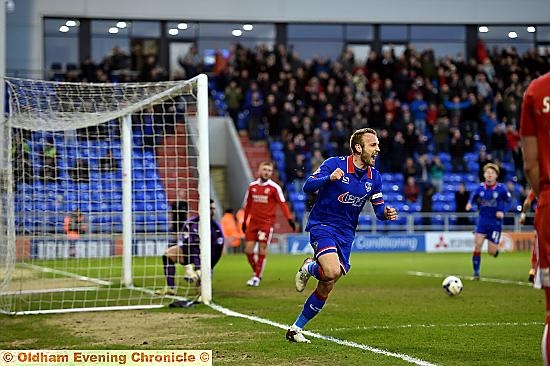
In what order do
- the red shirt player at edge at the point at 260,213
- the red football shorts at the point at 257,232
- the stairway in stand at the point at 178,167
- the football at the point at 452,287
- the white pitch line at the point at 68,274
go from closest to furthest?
1. the football at the point at 452,287
2. the stairway in stand at the point at 178,167
3. the red shirt player at edge at the point at 260,213
4. the red football shorts at the point at 257,232
5. the white pitch line at the point at 68,274

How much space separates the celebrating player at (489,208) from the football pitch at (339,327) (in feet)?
4.57

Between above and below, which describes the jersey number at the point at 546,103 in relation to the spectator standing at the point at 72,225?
above

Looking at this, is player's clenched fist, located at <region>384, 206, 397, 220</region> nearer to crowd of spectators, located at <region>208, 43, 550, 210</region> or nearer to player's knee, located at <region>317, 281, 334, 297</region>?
player's knee, located at <region>317, 281, 334, 297</region>

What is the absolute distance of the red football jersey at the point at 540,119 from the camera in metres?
5.54

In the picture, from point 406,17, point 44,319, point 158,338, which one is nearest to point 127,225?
point 44,319

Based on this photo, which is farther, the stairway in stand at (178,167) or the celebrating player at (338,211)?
the stairway in stand at (178,167)

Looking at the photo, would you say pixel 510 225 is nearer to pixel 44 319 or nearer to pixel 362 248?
pixel 362 248

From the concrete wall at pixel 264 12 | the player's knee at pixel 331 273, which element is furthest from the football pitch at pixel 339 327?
the concrete wall at pixel 264 12

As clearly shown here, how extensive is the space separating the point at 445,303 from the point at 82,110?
713 cm

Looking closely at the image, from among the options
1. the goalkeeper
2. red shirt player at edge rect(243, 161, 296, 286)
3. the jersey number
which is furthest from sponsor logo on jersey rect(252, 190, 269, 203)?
the jersey number

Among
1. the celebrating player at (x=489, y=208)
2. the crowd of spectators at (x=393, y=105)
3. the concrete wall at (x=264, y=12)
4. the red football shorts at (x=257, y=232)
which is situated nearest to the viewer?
the red football shorts at (x=257, y=232)

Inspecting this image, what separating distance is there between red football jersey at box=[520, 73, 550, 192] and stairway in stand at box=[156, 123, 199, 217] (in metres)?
10.1

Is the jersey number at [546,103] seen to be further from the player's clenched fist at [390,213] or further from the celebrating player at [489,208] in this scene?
the celebrating player at [489,208]

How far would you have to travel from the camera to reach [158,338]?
32.5 ft
